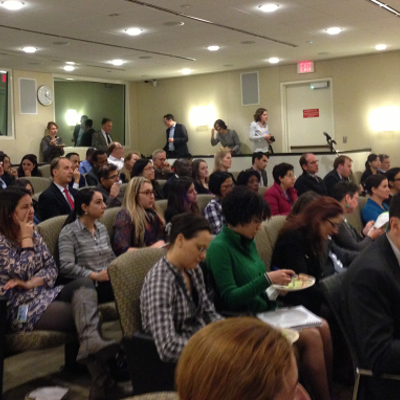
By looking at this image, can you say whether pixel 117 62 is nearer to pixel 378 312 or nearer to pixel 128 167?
pixel 128 167

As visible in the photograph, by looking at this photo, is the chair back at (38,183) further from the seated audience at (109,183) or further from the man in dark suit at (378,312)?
the man in dark suit at (378,312)

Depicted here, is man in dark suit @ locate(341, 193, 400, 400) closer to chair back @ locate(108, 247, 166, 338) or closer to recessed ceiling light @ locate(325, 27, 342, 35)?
chair back @ locate(108, 247, 166, 338)

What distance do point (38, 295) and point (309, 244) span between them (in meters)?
1.52

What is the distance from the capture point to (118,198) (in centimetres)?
501

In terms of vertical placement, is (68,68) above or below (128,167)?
above

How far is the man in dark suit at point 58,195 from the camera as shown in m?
4.50

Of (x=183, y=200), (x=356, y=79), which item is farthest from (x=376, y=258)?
(x=356, y=79)

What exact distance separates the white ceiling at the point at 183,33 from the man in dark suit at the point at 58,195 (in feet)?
7.50

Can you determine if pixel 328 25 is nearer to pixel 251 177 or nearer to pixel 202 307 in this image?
pixel 251 177

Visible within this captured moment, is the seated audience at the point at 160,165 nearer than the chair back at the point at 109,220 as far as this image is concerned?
No

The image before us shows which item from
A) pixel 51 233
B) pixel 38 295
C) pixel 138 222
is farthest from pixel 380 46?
pixel 38 295

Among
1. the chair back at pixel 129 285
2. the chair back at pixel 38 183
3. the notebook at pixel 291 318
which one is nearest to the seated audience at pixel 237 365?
the chair back at pixel 129 285

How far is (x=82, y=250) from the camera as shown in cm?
340

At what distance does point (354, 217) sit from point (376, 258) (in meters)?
2.72
